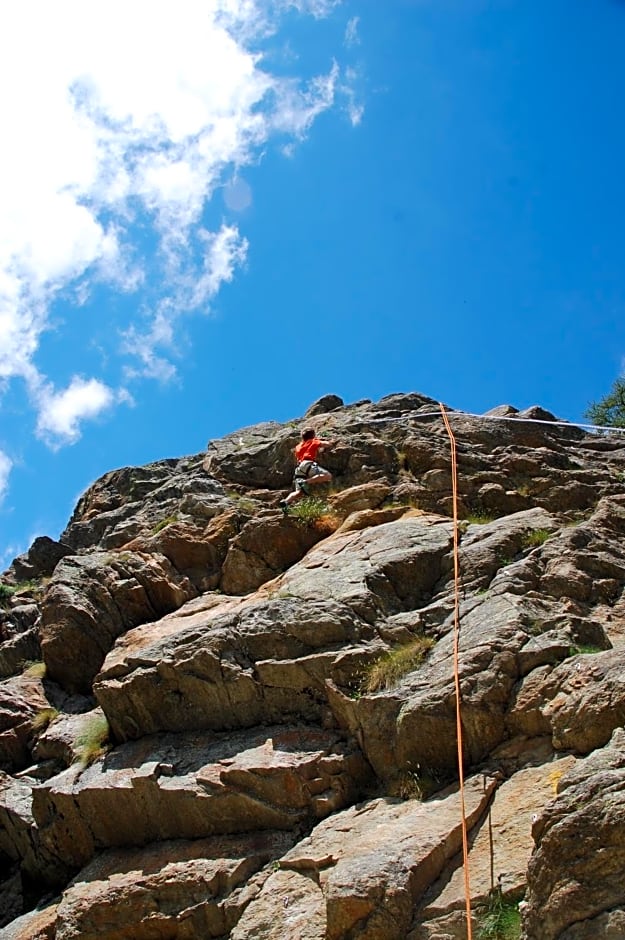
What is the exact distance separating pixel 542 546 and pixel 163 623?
23.1 ft

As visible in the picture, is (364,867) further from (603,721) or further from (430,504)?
(430,504)

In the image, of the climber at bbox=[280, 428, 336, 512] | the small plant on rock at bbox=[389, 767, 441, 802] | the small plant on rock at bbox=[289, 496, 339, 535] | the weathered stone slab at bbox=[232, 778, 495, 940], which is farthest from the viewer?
the climber at bbox=[280, 428, 336, 512]

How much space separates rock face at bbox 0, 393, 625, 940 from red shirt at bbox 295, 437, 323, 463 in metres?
0.60

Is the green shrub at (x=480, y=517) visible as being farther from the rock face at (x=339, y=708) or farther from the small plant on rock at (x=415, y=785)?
the small plant on rock at (x=415, y=785)

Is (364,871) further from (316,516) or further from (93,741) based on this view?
(316,516)

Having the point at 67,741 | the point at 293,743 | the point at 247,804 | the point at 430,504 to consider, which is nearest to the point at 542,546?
the point at 430,504

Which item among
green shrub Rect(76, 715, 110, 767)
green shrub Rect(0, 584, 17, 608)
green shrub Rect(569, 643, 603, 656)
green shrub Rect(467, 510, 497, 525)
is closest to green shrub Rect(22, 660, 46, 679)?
green shrub Rect(76, 715, 110, 767)

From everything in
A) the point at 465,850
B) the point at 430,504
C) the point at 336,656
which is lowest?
the point at 465,850

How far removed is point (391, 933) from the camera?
784 centimetres

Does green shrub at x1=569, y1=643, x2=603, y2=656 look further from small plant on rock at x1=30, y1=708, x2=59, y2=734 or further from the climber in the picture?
small plant on rock at x1=30, y1=708, x2=59, y2=734

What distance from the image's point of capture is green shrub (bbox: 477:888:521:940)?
7371mm

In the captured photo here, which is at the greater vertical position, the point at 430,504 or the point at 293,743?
the point at 430,504

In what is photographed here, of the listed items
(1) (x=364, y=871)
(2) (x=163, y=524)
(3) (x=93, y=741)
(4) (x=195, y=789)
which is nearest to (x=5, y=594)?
(2) (x=163, y=524)

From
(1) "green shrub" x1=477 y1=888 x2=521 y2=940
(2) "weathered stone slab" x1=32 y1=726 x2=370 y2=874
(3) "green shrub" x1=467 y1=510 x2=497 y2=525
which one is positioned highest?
(3) "green shrub" x1=467 y1=510 x2=497 y2=525
